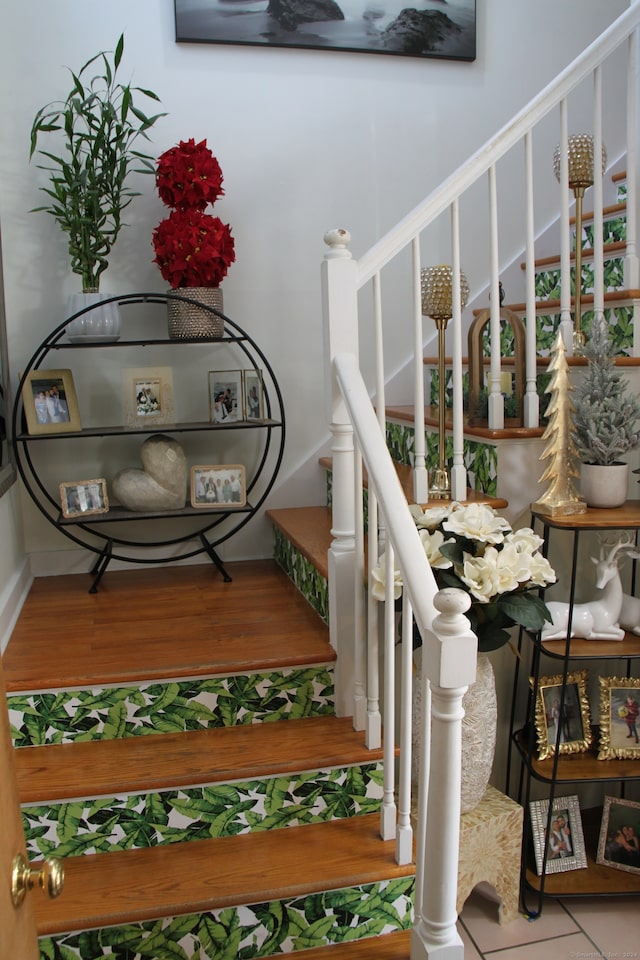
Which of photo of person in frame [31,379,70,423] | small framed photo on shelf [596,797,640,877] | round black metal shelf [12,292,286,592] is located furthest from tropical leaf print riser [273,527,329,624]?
small framed photo on shelf [596,797,640,877]

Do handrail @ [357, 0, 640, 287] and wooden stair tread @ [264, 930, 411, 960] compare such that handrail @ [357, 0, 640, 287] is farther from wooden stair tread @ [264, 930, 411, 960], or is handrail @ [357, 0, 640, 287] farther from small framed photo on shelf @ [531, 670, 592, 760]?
wooden stair tread @ [264, 930, 411, 960]

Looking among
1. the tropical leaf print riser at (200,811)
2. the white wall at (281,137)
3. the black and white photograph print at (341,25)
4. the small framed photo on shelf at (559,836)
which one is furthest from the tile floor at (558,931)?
the black and white photograph print at (341,25)

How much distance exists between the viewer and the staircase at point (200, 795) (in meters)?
1.81

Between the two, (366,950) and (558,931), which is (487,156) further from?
(558,931)

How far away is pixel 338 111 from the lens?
3.20 m

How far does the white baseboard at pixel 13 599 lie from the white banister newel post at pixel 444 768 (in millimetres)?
1353

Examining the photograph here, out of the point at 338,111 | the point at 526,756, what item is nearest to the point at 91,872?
the point at 526,756

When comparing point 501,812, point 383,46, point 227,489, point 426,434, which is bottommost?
point 501,812

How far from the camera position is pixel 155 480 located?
9.43 feet

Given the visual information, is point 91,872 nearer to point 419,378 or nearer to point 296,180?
point 419,378

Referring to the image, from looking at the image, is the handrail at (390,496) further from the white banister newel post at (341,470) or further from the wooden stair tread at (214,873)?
the wooden stair tread at (214,873)

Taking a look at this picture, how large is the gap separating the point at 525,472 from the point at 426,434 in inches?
16.5

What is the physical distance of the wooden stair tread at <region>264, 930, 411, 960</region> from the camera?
6.02 feet

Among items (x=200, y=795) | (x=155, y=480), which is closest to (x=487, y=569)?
(x=200, y=795)
